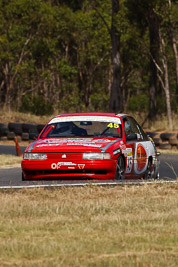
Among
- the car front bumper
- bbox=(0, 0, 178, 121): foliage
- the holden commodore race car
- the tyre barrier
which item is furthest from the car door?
bbox=(0, 0, 178, 121): foliage

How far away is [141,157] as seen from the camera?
12547 millimetres

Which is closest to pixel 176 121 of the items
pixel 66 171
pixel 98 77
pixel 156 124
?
pixel 156 124

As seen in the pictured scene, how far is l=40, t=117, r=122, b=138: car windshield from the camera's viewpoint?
40.1ft

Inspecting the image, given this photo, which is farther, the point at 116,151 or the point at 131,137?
the point at 131,137

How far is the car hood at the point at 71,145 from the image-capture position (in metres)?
11.3

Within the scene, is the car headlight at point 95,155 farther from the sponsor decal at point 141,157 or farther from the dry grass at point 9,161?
the dry grass at point 9,161

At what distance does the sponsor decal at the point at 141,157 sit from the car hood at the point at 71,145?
787 mm

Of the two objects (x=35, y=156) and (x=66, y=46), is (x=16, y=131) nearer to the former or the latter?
(x=35, y=156)

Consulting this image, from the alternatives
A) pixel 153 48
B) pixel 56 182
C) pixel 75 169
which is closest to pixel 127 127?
pixel 75 169

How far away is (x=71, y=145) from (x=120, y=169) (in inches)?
37.8

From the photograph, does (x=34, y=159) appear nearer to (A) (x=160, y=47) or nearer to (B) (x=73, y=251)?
(B) (x=73, y=251)

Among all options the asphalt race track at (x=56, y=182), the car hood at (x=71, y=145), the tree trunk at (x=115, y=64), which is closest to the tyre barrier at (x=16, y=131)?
the asphalt race track at (x=56, y=182)

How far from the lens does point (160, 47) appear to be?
40.8 metres

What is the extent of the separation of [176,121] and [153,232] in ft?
79.1
